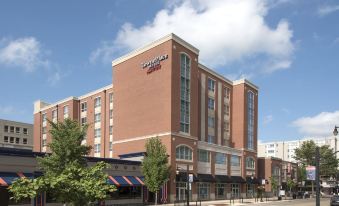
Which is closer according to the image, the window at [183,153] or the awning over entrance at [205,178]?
the window at [183,153]

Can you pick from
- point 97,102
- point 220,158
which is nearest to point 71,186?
point 220,158

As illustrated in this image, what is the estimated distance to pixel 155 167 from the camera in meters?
53.9

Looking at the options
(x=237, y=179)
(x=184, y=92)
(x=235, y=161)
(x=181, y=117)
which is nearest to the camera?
(x=181, y=117)

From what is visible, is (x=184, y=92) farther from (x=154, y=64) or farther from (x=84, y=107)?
(x=84, y=107)

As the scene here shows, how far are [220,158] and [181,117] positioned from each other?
622 inches

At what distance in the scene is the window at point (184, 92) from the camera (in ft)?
211

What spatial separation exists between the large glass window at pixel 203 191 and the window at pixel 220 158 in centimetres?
576

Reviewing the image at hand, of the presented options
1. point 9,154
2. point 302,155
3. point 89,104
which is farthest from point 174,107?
point 302,155

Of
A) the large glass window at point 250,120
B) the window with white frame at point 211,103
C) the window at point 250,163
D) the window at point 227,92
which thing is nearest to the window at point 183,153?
the window with white frame at point 211,103

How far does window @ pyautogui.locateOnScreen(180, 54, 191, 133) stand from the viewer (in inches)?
2532

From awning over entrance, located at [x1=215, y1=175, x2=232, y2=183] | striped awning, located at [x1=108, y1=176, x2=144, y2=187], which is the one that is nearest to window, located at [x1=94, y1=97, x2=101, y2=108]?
awning over entrance, located at [x1=215, y1=175, x2=232, y2=183]

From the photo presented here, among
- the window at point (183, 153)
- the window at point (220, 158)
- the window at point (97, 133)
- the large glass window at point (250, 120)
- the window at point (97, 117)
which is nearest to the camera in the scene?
the window at point (183, 153)

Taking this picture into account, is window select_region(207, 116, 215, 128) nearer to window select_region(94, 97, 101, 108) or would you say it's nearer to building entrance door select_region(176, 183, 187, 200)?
building entrance door select_region(176, 183, 187, 200)

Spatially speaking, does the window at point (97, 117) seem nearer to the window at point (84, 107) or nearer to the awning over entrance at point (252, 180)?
the window at point (84, 107)
